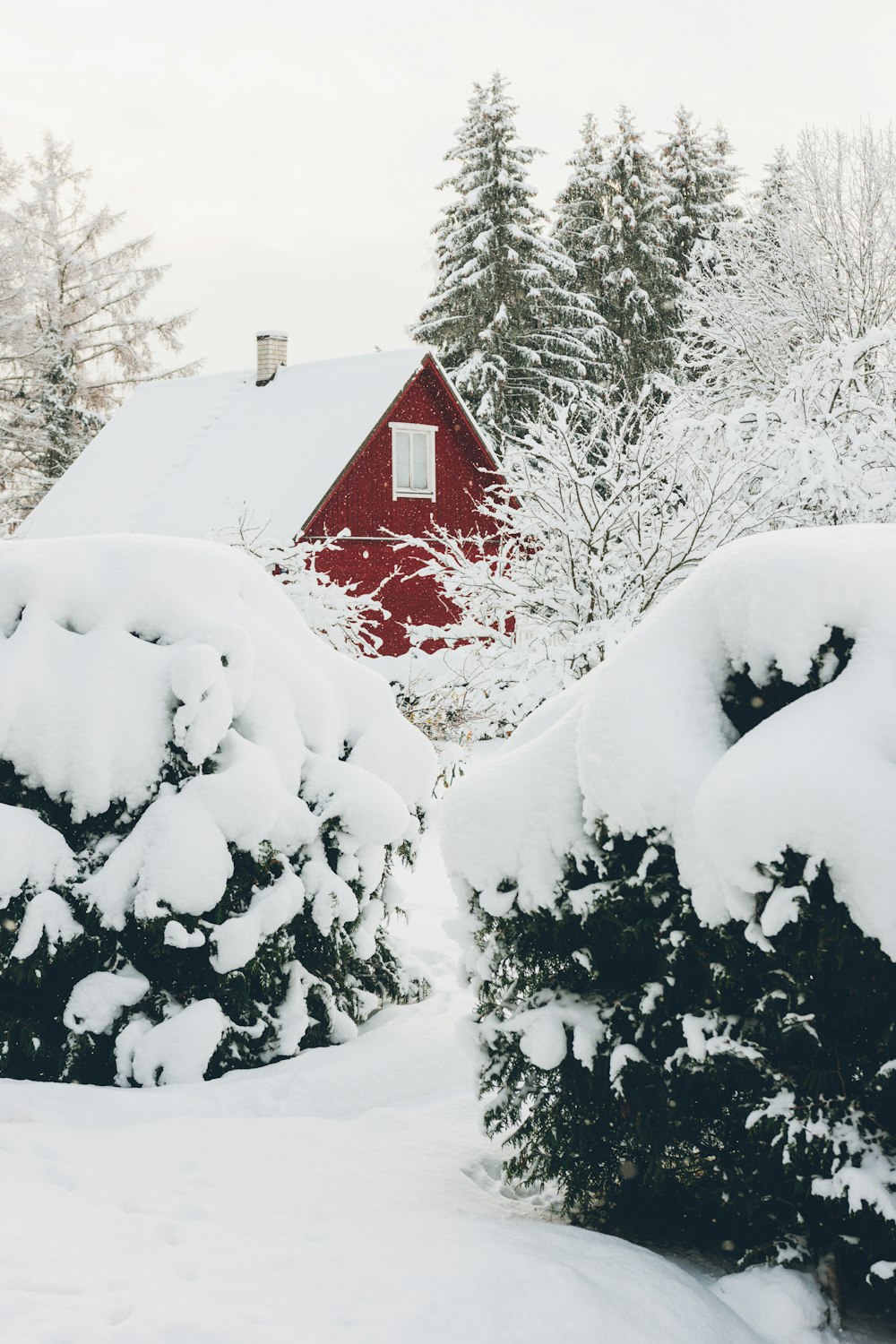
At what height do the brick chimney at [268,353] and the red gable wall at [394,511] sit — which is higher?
the brick chimney at [268,353]

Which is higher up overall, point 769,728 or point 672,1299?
point 769,728

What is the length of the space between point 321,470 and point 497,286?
12.5m

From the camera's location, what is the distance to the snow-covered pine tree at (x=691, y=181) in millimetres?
38031

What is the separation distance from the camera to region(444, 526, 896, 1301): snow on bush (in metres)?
3.08

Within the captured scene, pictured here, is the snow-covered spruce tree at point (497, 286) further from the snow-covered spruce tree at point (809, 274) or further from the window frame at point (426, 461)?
the window frame at point (426, 461)

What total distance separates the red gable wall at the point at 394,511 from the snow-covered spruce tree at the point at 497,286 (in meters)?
6.70

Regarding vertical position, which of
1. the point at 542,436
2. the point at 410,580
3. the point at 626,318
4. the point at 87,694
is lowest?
the point at 410,580

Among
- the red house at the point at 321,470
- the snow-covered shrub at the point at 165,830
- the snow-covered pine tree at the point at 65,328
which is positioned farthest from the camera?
the snow-covered pine tree at the point at 65,328

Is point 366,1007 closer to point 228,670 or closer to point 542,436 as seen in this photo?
point 228,670

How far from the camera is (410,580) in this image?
25.3 meters

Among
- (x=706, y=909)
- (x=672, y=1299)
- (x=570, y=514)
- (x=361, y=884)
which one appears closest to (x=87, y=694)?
(x=361, y=884)

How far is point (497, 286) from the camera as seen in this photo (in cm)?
3375

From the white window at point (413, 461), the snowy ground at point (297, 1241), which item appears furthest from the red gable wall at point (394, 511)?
the snowy ground at point (297, 1241)

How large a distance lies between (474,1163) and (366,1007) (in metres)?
1.52
